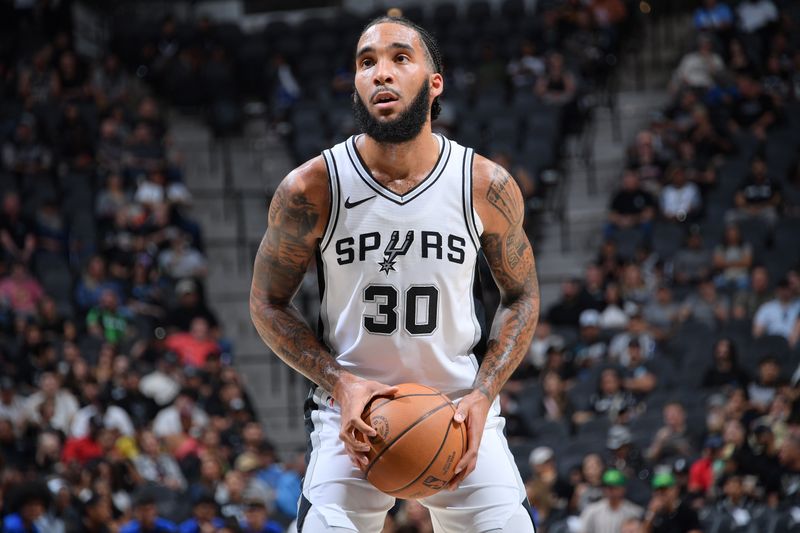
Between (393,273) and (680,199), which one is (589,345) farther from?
(393,273)

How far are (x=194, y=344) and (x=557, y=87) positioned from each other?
6001mm

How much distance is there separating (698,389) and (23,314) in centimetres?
689

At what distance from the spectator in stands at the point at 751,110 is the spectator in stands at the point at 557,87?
2.18 metres

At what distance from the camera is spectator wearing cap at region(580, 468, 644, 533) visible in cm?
924

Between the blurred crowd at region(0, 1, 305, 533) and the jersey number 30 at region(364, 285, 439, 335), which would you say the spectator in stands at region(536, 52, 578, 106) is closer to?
the blurred crowd at region(0, 1, 305, 533)

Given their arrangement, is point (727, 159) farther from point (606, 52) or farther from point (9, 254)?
point (9, 254)

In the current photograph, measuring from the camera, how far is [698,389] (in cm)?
1104

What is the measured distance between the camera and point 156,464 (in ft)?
35.7

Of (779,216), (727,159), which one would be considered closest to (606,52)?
(727,159)

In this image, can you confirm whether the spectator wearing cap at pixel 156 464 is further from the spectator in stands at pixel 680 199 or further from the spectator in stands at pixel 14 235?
the spectator in stands at pixel 680 199

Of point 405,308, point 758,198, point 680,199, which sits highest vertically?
point 405,308

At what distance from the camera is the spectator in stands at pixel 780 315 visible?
1123 cm

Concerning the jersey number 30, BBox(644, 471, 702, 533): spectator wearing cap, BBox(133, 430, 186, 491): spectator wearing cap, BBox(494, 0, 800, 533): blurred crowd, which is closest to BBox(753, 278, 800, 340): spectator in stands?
BBox(494, 0, 800, 533): blurred crowd

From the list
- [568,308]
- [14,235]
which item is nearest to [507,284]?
[568,308]
